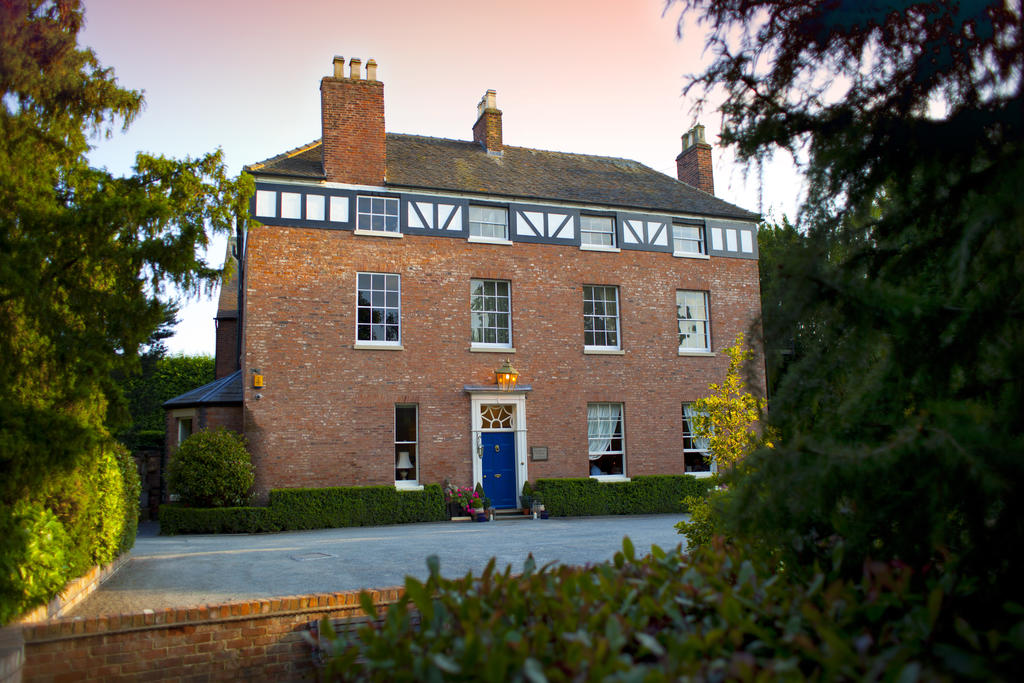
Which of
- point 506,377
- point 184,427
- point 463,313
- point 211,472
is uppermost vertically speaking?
point 463,313

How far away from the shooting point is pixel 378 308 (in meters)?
17.6

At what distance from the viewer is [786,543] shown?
3205 mm

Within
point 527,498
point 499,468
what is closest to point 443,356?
point 499,468

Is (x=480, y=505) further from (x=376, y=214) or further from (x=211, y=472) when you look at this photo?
(x=376, y=214)

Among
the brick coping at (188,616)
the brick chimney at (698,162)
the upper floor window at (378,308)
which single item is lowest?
the brick coping at (188,616)

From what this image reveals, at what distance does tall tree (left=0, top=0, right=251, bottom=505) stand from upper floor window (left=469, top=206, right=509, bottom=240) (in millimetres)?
12181

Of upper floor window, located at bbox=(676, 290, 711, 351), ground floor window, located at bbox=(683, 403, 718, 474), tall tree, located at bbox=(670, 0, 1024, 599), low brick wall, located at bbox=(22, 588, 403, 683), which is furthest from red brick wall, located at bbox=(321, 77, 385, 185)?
tall tree, located at bbox=(670, 0, 1024, 599)

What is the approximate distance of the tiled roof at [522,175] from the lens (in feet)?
60.3

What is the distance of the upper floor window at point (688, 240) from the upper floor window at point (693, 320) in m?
1.24

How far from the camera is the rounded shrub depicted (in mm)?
15211

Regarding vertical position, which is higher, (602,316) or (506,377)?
(602,316)

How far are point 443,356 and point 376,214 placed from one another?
12.7 ft

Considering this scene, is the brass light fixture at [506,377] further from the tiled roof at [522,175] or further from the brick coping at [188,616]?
the brick coping at [188,616]

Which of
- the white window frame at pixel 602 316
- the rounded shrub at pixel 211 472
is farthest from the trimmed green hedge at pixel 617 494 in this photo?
the rounded shrub at pixel 211 472
